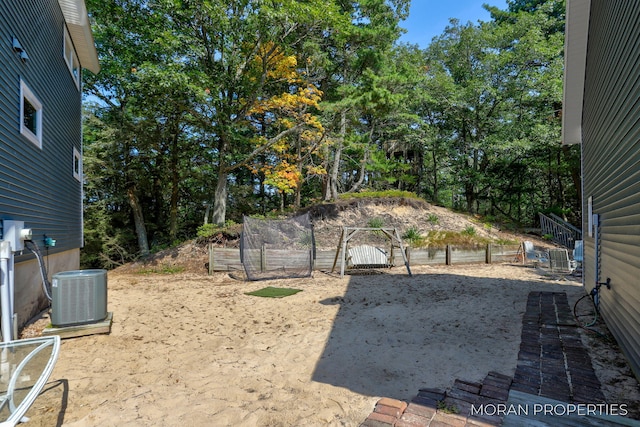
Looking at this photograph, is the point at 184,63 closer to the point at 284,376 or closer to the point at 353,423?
the point at 284,376

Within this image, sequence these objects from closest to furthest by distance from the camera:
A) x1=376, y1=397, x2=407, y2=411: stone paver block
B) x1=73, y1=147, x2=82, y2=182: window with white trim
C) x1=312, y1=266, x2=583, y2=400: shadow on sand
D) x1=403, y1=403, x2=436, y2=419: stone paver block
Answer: x1=403, y1=403, x2=436, y2=419: stone paver block
x1=376, y1=397, x2=407, y2=411: stone paver block
x1=312, y1=266, x2=583, y2=400: shadow on sand
x1=73, y1=147, x2=82, y2=182: window with white trim

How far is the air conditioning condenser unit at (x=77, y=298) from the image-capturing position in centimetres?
438

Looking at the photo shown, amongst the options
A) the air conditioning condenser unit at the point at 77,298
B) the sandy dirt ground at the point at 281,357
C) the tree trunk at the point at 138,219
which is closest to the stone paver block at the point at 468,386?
the sandy dirt ground at the point at 281,357

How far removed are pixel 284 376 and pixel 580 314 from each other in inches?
189

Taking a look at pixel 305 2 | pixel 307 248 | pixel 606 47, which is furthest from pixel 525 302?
pixel 305 2

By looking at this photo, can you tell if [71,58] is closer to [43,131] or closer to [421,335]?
[43,131]

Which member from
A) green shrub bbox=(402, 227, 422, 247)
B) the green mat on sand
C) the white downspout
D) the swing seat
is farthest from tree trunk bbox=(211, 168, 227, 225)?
the white downspout

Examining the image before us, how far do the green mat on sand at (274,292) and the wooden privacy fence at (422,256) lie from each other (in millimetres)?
1954

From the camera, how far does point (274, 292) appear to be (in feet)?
24.9

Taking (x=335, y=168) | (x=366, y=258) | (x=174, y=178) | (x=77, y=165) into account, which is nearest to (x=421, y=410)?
(x=366, y=258)

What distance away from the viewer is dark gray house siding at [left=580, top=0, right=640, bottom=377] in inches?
132

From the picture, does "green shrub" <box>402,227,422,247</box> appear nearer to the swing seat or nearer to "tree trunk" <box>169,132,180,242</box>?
the swing seat

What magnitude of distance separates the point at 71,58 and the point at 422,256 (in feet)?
37.5

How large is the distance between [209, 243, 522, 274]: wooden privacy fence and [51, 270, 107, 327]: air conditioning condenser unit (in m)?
5.32
